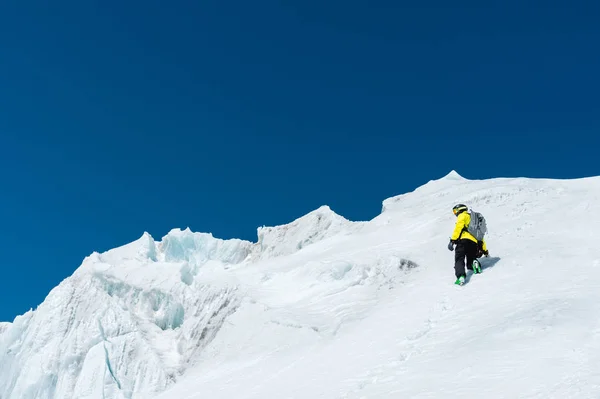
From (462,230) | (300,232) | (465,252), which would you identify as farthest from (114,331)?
(465,252)

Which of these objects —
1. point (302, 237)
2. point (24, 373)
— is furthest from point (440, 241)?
point (24, 373)

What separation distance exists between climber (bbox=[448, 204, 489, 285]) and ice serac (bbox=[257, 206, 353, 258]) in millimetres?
15146

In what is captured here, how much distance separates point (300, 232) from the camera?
34969 mm

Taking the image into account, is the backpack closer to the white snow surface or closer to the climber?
the climber

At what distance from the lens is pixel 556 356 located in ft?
24.5

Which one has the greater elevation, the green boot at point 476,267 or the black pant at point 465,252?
the black pant at point 465,252

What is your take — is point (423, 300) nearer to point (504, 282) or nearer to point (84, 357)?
point (504, 282)

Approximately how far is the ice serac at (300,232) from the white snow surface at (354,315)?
141 millimetres

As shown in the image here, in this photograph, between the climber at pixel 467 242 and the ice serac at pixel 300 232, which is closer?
the climber at pixel 467 242

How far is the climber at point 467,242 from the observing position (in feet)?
43.9

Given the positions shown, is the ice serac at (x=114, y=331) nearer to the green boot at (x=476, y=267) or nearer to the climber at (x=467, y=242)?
the climber at (x=467, y=242)

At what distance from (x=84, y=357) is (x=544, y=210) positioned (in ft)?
75.8

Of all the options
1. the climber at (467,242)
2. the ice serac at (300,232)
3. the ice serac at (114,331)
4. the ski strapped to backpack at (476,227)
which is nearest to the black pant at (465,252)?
the climber at (467,242)

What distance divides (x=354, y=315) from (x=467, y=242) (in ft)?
12.5
